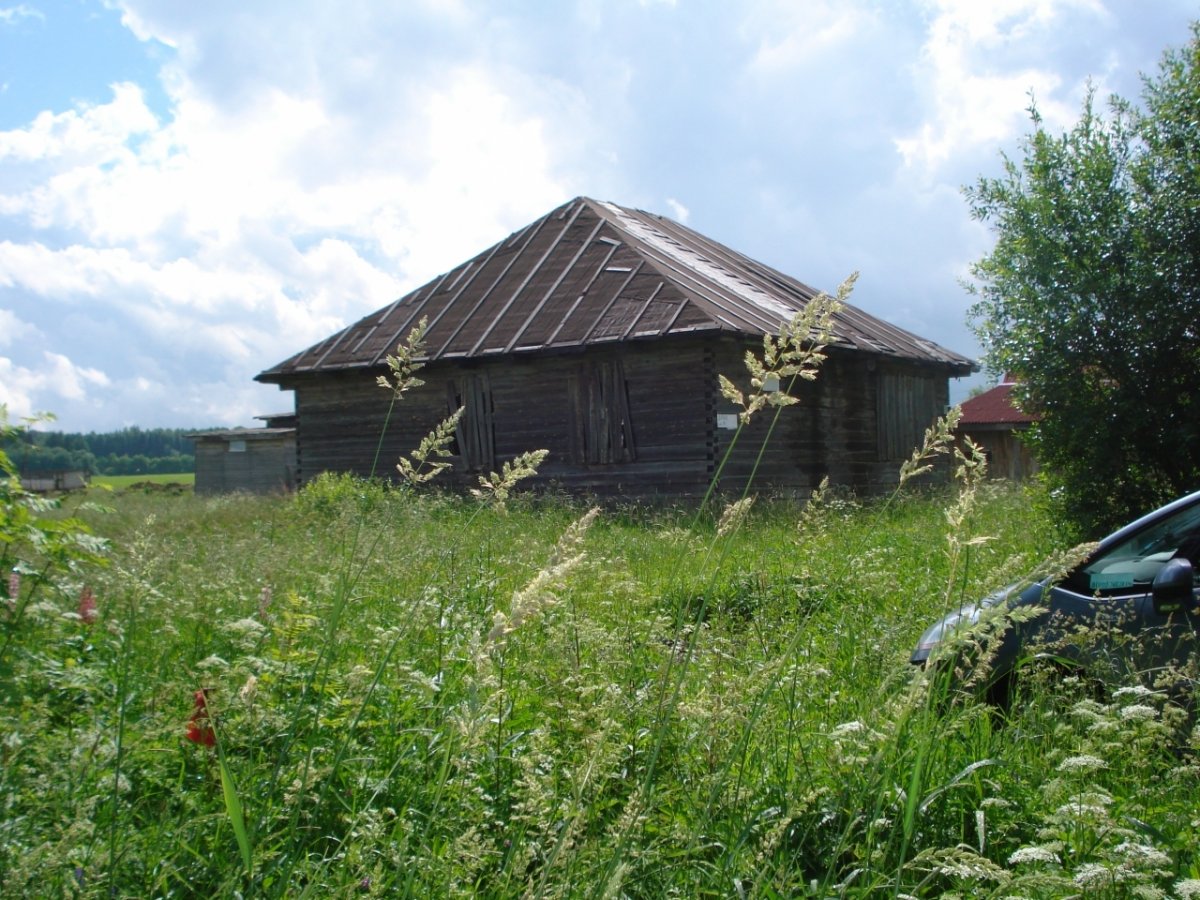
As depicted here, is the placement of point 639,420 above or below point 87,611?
above

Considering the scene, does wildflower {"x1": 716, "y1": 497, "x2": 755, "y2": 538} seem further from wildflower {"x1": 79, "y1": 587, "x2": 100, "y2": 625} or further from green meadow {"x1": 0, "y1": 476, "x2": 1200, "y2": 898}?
wildflower {"x1": 79, "y1": 587, "x2": 100, "y2": 625}

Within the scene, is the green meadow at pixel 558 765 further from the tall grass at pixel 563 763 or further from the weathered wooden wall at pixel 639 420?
the weathered wooden wall at pixel 639 420

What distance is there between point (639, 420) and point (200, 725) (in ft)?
45.0

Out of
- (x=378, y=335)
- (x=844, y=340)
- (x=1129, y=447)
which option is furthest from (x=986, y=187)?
(x=378, y=335)

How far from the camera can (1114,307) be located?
33.7ft

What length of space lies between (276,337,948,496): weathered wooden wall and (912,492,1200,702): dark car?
10.6 metres

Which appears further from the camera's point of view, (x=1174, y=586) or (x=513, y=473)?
(x=1174, y=586)

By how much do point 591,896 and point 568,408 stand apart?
14.9 metres

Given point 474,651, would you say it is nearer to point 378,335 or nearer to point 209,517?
point 209,517

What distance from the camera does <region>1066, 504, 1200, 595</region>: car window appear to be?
165 inches

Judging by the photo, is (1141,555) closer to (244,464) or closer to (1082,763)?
(1082,763)

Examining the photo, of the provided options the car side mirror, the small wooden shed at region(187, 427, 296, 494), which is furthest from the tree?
the small wooden shed at region(187, 427, 296, 494)

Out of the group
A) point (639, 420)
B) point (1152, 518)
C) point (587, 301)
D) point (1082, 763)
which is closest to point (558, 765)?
point (1082, 763)

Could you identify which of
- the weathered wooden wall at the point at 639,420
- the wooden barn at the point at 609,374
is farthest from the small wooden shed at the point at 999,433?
the weathered wooden wall at the point at 639,420
